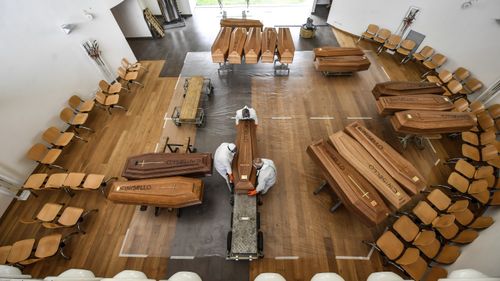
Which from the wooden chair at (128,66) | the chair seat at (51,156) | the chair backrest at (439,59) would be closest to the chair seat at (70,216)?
the chair seat at (51,156)

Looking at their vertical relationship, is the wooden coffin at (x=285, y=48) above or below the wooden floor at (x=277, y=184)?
above

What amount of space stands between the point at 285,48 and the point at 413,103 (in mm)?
3593

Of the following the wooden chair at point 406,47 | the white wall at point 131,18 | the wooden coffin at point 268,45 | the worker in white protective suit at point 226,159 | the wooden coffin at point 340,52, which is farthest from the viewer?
the white wall at point 131,18

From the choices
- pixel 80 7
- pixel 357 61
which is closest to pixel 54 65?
pixel 80 7

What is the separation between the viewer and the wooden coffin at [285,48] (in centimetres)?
626

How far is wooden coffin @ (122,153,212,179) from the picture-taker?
3.91 meters

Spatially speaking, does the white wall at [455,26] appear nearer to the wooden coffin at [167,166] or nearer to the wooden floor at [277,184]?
the wooden floor at [277,184]

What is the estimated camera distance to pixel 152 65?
745cm

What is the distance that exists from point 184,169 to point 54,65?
422 cm

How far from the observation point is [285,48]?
6398mm

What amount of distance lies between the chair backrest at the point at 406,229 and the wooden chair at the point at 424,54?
5.41 m

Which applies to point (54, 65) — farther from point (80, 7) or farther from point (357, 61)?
point (357, 61)

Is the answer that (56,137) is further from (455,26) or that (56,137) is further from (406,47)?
(455,26)

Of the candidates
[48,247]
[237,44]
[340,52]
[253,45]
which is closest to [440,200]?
[340,52]
